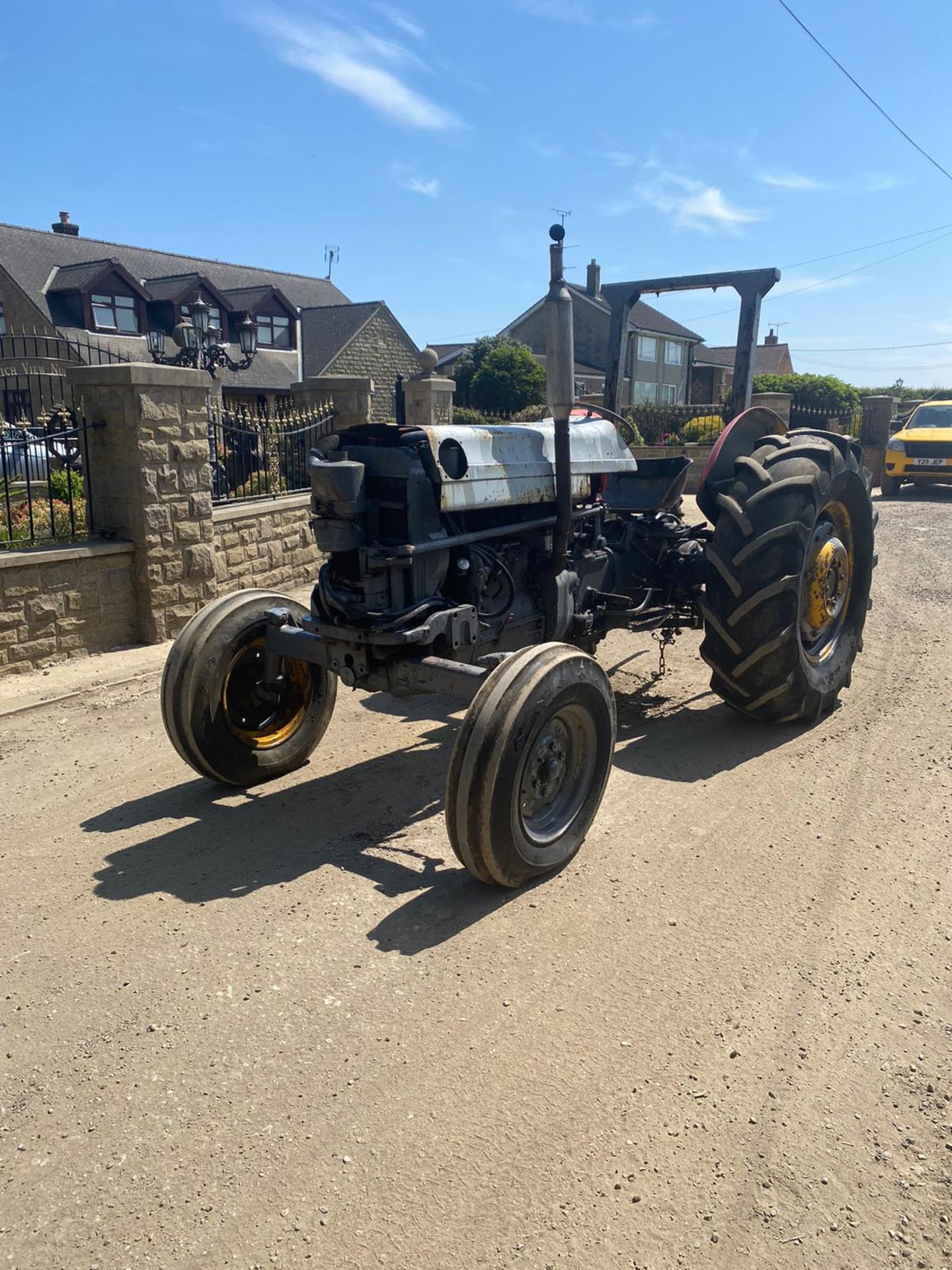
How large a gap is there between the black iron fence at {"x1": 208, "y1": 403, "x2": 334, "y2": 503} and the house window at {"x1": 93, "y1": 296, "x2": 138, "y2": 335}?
22.8 m

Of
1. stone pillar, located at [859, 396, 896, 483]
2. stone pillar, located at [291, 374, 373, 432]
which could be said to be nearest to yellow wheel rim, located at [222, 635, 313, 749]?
stone pillar, located at [291, 374, 373, 432]

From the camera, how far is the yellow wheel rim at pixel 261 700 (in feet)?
15.9

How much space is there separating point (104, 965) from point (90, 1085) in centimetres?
65

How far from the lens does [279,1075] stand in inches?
111

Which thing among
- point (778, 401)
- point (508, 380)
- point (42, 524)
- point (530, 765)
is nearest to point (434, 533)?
point (530, 765)

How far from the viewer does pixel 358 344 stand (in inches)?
1457

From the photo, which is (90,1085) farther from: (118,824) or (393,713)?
(393,713)

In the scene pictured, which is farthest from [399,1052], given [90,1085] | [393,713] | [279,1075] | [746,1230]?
[393,713]

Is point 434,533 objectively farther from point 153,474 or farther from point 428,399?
point 428,399

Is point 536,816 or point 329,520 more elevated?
point 329,520

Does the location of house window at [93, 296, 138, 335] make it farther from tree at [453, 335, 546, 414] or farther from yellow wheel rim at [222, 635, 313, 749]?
yellow wheel rim at [222, 635, 313, 749]

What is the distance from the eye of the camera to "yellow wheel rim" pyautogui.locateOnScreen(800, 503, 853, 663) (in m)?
5.79

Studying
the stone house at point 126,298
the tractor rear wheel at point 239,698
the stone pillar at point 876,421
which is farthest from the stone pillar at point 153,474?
the stone house at point 126,298

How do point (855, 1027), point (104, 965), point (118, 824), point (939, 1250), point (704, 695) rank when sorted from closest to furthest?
point (939, 1250)
point (855, 1027)
point (104, 965)
point (118, 824)
point (704, 695)
